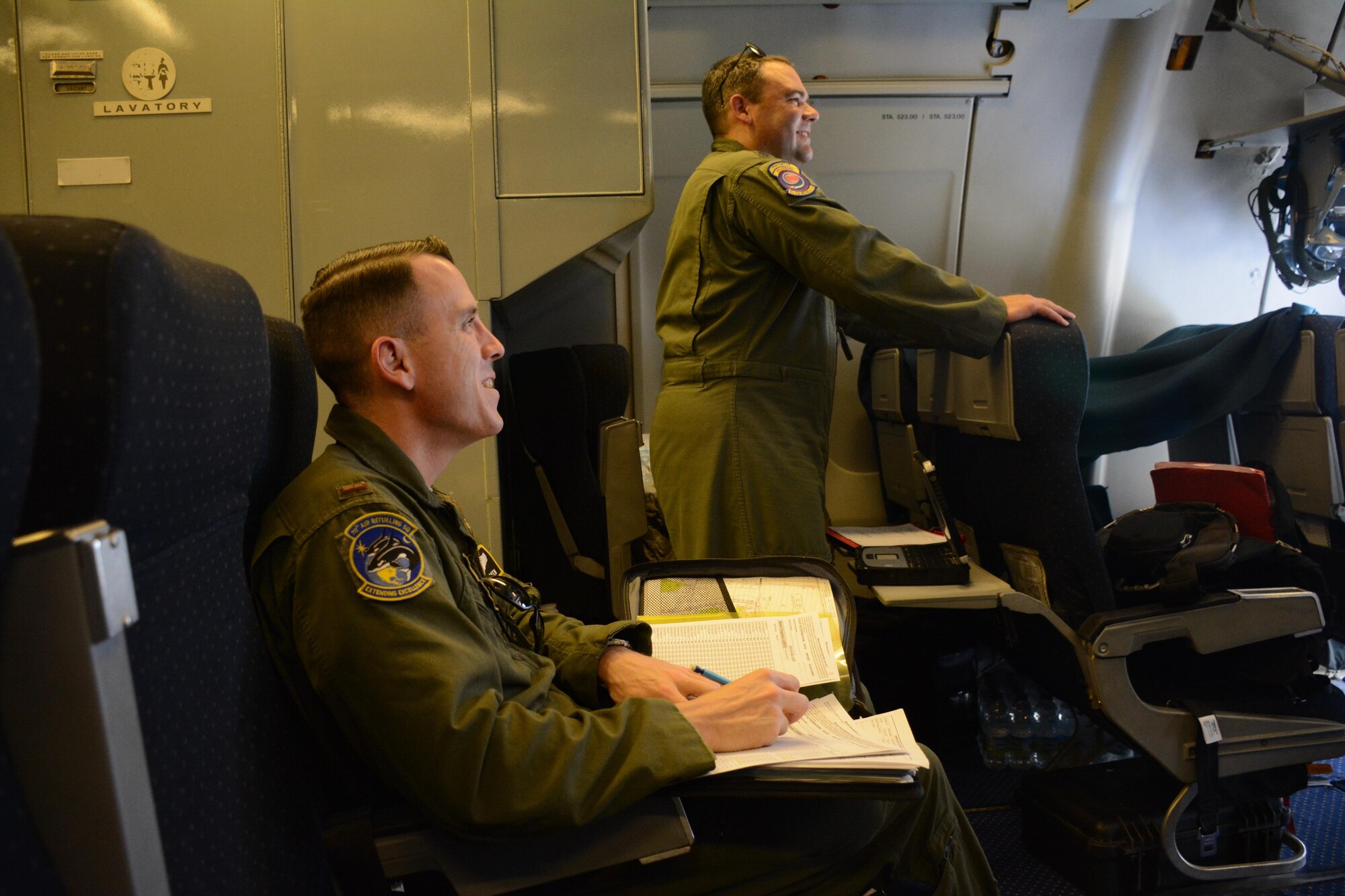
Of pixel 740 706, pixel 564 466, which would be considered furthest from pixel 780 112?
pixel 740 706

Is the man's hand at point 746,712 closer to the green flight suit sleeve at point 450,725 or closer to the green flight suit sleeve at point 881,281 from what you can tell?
the green flight suit sleeve at point 450,725

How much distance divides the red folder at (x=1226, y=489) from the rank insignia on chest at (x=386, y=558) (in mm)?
2114

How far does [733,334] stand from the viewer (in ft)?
7.36

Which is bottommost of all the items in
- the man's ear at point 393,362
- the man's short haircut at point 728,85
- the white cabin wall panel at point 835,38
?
the man's ear at point 393,362

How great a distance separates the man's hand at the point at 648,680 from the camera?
1.25 metres

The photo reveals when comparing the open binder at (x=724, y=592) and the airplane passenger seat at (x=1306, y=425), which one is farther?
the airplane passenger seat at (x=1306, y=425)

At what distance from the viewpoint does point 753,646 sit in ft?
4.50

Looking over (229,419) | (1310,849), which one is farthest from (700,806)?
(1310,849)

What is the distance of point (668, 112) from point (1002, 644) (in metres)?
2.29

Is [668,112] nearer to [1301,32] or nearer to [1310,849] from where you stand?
[1301,32]

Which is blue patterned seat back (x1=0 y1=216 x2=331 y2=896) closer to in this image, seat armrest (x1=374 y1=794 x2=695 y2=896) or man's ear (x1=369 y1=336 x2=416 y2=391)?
seat armrest (x1=374 y1=794 x2=695 y2=896)

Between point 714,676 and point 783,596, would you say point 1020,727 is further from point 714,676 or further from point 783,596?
point 714,676

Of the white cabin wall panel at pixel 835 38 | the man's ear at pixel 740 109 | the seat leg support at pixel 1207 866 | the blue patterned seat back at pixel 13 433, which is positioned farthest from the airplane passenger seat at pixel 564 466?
the blue patterned seat back at pixel 13 433

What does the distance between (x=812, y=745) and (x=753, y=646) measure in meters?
0.33
